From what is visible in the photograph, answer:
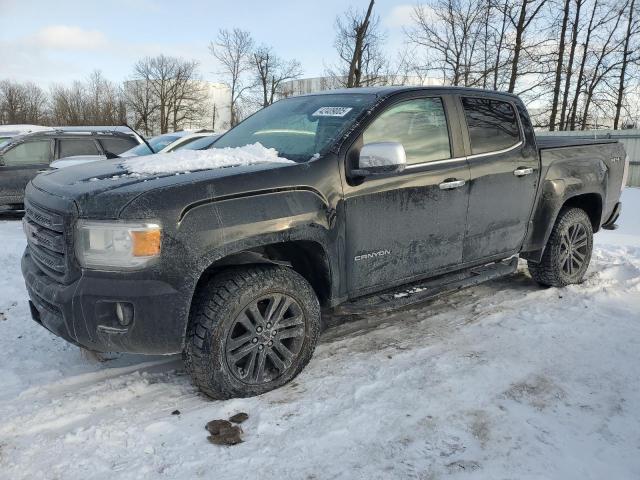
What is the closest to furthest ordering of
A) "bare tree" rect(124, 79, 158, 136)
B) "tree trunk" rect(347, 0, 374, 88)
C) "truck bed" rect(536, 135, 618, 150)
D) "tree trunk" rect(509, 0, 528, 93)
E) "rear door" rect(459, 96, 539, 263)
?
"rear door" rect(459, 96, 539, 263)
"truck bed" rect(536, 135, 618, 150)
"tree trunk" rect(347, 0, 374, 88)
"tree trunk" rect(509, 0, 528, 93)
"bare tree" rect(124, 79, 158, 136)

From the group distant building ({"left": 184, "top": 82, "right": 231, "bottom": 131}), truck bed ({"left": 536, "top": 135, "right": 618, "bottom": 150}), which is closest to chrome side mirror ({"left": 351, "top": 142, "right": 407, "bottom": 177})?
truck bed ({"left": 536, "top": 135, "right": 618, "bottom": 150})

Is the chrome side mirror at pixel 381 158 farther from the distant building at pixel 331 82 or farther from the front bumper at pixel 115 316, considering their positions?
the distant building at pixel 331 82

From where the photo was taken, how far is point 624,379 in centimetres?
333

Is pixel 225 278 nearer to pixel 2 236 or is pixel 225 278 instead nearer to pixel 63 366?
pixel 63 366

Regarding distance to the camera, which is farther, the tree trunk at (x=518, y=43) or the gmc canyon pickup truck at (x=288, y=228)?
the tree trunk at (x=518, y=43)

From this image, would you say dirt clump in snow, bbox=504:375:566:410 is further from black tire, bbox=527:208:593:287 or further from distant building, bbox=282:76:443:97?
distant building, bbox=282:76:443:97

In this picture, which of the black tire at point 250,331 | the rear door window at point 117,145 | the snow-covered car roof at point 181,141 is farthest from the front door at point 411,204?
the rear door window at point 117,145

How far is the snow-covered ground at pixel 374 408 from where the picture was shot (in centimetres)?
245

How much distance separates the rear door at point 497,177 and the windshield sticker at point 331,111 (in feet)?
3.48


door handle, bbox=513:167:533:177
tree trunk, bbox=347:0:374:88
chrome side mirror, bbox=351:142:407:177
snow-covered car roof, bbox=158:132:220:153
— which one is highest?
tree trunk, bbox=347:0:374:88

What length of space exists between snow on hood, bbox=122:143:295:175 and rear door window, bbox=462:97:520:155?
1.67 m

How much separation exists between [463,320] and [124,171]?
112 inches

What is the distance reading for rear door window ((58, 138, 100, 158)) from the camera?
10530 millimetres

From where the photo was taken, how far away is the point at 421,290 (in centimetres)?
385
